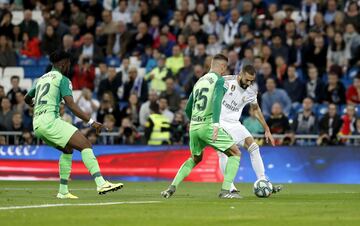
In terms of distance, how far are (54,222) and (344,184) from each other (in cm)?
1339

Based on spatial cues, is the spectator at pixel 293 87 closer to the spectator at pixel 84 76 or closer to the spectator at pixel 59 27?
the spectator at pixel 84 76

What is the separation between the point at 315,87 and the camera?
30016mm

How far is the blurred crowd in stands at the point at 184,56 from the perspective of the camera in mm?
29484

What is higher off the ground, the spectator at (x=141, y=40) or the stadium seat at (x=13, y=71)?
the spectator at (x=141, y=40)

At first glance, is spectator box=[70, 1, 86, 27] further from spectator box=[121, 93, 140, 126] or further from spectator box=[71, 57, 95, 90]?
spectator box=[121, 93, 140, 126]

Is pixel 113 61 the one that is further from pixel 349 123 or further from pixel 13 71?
pixel 349 123

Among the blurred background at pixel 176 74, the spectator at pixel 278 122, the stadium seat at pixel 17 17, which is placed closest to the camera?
the blurred background at pixel 176 74

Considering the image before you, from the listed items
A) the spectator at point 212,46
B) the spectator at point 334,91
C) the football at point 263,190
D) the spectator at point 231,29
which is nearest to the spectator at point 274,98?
the spectator at point 334,91

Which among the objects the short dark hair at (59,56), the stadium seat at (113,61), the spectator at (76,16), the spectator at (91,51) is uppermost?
the short dark hair at (59,56)

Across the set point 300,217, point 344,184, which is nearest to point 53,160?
point 344,184

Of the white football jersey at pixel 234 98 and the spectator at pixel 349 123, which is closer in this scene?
the white football jersey at pixel 234 98

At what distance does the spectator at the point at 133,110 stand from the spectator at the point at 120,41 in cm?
368

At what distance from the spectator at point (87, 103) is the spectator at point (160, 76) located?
1746mm

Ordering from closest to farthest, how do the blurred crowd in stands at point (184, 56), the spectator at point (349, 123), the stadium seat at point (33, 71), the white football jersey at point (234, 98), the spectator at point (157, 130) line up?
the white football jersey at point (234, 98) < the spectator at point (349, 123) < the spectator at point (157, 130) < the blurred crowd in stands at point (184, 56) < the stadium seat at point (33, 71)
